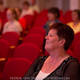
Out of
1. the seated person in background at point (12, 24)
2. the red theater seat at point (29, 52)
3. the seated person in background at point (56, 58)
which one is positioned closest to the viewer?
the seated person in background at point (56, 58)

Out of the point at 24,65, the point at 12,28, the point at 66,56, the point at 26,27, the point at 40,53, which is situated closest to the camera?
the point at 66,56

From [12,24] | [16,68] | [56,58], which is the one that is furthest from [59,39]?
[12,24]

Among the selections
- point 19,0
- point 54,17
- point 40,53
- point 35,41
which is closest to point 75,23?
point 54,17

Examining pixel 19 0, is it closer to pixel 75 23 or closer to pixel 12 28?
pixel 12 28

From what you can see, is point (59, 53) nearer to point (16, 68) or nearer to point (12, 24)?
point (16, 68)

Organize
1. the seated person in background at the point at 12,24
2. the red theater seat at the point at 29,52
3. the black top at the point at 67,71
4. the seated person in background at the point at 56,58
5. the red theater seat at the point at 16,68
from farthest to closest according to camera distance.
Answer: the seated person in background at the point at 12,24 < the red theater seat at the point at 29,52 < the red theater seat at the point at 16,68 < the seated person in background at the point at 56,58 < the black top at the point at 67,71

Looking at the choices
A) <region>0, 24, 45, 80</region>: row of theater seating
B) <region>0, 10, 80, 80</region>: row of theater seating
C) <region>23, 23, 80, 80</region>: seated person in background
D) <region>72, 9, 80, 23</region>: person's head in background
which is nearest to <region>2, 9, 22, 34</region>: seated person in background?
<region>0, 10, 80, 80</region>: row of theater seating

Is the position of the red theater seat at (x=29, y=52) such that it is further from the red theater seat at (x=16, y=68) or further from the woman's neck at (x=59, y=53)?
the woman's neck at (x=59, y=53)

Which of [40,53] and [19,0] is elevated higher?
[40,53]

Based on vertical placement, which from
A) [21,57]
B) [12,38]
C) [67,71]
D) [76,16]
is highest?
[67,71]

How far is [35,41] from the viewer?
441cm

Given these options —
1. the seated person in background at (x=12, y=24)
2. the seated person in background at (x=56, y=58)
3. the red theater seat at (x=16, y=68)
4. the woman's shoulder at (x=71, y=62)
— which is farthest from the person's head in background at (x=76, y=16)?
the woman's shoulder at (x=71, y=62)

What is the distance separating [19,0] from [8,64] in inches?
352

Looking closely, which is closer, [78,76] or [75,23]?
[78,76]
